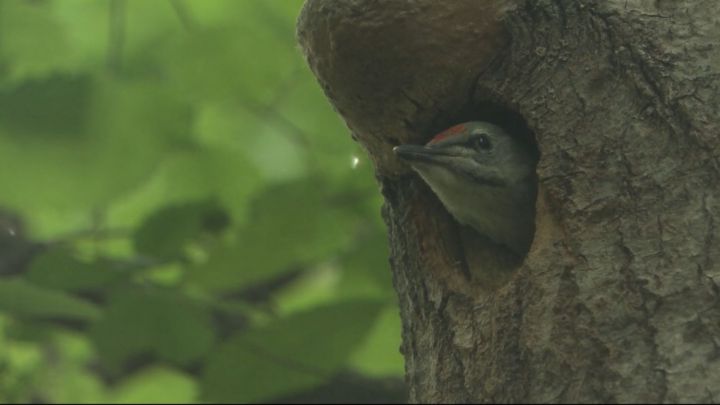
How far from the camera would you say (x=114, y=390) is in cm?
610

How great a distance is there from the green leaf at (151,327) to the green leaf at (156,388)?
0.57 metres

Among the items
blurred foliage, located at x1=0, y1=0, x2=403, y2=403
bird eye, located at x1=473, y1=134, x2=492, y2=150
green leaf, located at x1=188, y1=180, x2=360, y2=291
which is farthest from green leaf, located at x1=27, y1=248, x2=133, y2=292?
bird eye, located at x1=473, y1=134, x2=492, y2=150

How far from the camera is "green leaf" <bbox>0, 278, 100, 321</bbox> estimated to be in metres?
4.33

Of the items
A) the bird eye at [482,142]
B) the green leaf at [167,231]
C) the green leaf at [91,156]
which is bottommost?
the bird eye at [482,142]

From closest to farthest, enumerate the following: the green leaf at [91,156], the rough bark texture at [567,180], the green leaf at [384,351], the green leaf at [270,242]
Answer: the rough bark texture at [567,180], the green leaf at [91,156], the green leaf at [270,242], the green leaf at [384,351]

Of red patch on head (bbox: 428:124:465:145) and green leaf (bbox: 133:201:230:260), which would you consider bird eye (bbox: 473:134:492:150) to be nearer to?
red patch on head (bbox: 428:124:465:145)

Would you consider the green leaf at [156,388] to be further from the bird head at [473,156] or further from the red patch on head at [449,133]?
the red patch on head at [449,133]

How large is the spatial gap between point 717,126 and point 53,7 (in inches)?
128

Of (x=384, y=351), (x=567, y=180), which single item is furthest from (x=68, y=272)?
(x=567, y=180)

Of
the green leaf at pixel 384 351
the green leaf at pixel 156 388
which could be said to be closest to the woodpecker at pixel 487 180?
the green leaf at pixel 384 351

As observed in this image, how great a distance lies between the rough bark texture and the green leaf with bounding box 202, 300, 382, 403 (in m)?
0.48

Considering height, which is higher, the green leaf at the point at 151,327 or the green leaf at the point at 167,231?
the green leaf at the point at 167,231

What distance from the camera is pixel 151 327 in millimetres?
4820

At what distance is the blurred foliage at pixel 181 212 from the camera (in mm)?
4711
